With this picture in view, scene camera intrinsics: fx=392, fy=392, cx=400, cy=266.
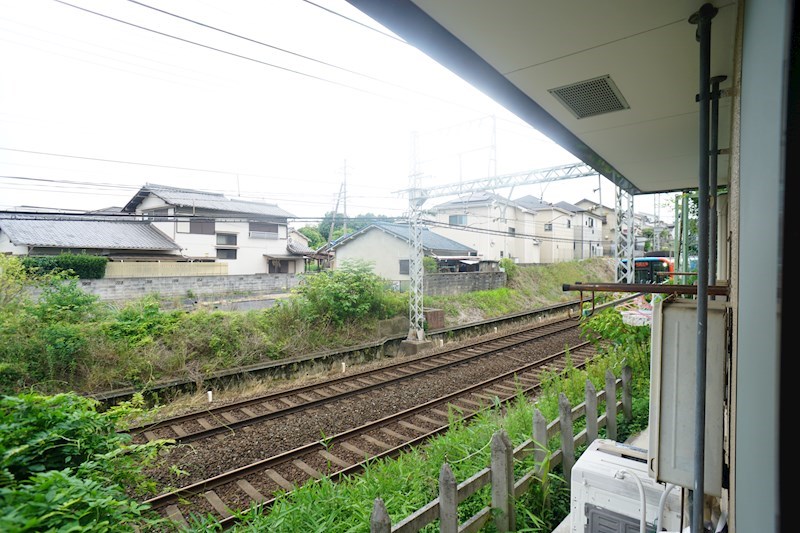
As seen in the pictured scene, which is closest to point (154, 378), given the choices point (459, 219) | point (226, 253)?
point (226, 253)

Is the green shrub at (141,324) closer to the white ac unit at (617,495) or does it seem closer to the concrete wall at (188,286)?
the concrete wall at (188,286)

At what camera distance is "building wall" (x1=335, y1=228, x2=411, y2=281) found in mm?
21797

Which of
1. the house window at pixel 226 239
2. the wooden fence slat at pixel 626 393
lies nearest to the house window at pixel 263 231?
the house window at pixel 226 239

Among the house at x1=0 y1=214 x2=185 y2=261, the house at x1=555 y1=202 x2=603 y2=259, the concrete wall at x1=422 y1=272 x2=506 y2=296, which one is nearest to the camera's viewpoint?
the house at x1=0 y1=214 x2=185 y2=261

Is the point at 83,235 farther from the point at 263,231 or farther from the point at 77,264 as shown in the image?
the point at 263,231

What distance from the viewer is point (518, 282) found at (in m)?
21.7

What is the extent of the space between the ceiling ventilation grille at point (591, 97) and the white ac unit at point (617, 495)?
8.21 ft

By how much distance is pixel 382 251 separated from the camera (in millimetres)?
22703

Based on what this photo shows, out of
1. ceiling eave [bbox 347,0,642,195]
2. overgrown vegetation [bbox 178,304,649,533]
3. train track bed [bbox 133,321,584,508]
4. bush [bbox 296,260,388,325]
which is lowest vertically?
train track bed [bbox 133,321,584,508]

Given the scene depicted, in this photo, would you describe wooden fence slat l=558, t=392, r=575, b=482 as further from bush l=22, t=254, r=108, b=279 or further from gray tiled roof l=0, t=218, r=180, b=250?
bush l=22, t=254, r=108, b=279

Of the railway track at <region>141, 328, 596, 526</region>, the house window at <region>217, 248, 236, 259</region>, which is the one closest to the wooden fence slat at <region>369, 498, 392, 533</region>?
the railway track at <region>141, 328, 596, 526</region>

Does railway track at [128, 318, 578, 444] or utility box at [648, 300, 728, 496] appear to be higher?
utility box at [648, 300, 728, 496]

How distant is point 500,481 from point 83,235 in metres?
21.8

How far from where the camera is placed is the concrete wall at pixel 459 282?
16.7 metres
